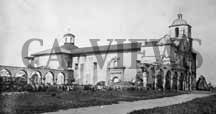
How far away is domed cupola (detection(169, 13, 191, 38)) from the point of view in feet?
127

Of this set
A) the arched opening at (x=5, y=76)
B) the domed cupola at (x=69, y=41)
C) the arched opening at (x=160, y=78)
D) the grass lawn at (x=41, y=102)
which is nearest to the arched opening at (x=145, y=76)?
the arched opening at (x=160, y=78)

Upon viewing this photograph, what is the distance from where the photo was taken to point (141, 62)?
3562 centimetres

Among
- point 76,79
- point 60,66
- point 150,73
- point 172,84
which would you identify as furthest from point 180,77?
point 60,66

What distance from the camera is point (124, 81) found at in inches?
1390

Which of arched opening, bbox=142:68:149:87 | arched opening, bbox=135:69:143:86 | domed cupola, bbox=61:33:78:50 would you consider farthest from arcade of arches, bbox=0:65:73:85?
arched opening, bbox=142:68:149:87

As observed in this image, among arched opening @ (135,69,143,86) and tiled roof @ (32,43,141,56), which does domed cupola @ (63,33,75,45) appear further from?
arched opening @ (135,69,143,86)

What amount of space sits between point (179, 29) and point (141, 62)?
28.5 ft

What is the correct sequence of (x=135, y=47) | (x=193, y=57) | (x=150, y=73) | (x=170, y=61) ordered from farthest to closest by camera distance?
(x=193, y=57)
(x=135, y=47)
(x=170, y=61)
(x=150, y=73)

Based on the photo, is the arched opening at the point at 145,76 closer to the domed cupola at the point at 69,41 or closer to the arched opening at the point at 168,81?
the arched opening at the point at 168,81

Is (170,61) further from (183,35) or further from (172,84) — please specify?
(183,35)

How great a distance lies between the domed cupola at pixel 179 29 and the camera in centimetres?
3875

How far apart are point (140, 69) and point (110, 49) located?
7.39 metres

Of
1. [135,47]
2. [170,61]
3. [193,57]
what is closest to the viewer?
[170,61]

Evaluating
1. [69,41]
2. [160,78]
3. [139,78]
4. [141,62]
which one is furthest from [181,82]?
[69,41]
